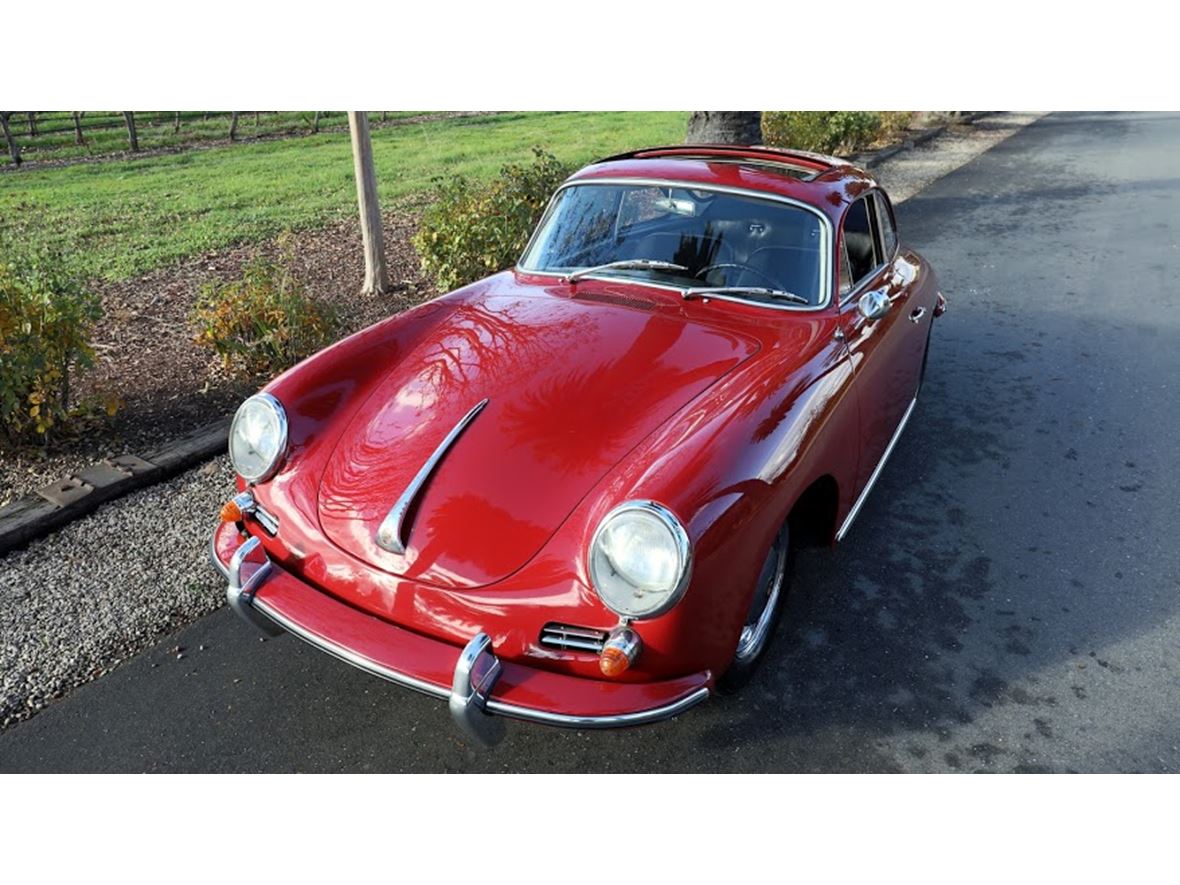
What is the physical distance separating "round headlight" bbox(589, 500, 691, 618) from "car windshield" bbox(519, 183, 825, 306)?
1.43 meters

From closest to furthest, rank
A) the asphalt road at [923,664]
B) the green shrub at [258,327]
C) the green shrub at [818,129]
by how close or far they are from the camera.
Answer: the asphalt road at [923,664] → the green shrub at [258,327] → the green shrub at [818,129]

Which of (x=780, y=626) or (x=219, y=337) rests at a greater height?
(x=219, y=337)

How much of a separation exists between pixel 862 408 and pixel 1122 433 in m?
2.29

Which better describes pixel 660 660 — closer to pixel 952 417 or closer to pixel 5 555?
pixel 5 555

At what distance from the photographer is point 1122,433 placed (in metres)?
4.49

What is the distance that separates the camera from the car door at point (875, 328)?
10.7ft

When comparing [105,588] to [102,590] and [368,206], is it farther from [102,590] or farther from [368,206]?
[368,206]

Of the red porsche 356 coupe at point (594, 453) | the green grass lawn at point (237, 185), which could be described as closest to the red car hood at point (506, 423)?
the red porsche 356 coupe at point (594, 453)

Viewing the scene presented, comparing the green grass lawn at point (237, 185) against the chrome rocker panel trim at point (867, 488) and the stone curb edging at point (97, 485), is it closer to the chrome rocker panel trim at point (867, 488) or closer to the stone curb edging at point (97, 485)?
the stone curb edging at point (97, 485)

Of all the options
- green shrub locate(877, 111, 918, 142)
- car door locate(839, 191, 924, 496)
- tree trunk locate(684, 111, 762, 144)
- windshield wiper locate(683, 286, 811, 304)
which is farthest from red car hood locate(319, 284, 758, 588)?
green shrub locate(877, 111, 918, 142)

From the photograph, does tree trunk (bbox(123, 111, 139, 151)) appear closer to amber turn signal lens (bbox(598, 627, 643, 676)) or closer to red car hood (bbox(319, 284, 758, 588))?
red car hood (bbox(319, 284, 758, 588))

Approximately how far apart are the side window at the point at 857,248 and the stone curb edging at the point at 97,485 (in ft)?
10.4

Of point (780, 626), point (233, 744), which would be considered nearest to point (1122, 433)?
point (780, 626)

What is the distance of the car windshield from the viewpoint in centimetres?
330
